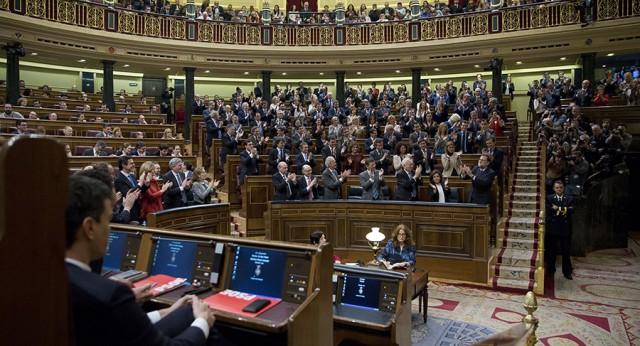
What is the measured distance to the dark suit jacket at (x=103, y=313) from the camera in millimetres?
1493

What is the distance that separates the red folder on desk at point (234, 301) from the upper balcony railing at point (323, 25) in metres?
12.5

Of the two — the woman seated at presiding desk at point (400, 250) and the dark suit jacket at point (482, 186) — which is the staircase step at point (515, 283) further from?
the woman seated at presiding desk at point (400, 250)

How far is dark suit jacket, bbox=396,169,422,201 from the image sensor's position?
293 inches

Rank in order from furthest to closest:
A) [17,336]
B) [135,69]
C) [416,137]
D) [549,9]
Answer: [135,69] < [549,9] < [416,137] < [17,336]

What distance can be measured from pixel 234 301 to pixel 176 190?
4.15 metres

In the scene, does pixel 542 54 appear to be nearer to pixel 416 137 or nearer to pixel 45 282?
pixel 416 137

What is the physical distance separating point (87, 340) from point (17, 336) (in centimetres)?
26

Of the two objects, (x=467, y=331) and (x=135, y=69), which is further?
(x=135, y=69)

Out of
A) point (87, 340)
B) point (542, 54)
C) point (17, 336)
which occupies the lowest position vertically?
point (87, 340)

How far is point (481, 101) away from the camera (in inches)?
435

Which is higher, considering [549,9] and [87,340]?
[549,9]

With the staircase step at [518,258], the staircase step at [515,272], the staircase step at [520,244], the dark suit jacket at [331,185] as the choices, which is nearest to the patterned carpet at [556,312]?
the staircase step at [515,272]

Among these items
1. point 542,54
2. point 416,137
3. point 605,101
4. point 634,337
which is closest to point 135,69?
point 416,137

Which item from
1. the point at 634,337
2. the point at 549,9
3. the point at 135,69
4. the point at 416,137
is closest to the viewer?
the point at 634,337
